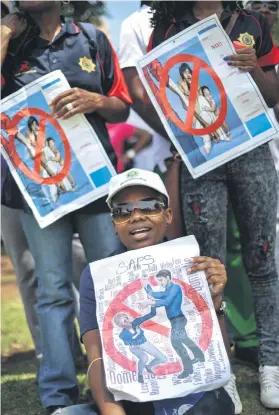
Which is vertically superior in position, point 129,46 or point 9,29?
point 9,29

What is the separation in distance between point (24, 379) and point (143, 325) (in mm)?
1696

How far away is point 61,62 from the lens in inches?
135

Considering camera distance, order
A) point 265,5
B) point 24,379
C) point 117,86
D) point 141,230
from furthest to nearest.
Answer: point 24,379
point 265,5
point 117,86
point 141,230

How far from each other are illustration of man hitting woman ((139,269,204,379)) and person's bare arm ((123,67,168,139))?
3.96 ft

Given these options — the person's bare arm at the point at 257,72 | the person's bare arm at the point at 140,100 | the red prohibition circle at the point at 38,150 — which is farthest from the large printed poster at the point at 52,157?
the person's bare arm at the point at 257,72

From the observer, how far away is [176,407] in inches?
104

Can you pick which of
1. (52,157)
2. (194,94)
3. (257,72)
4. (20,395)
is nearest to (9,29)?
(52,157)

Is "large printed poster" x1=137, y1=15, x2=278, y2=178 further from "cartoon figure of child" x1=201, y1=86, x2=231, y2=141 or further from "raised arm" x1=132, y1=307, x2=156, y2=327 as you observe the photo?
"raised arm" x1=132, y1=307, x2=156, y2=327

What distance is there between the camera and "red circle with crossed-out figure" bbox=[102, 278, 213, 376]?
2.61 m

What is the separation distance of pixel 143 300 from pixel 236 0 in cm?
164

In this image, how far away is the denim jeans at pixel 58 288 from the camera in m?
3.44

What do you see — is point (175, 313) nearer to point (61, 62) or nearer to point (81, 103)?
point (81, 103)

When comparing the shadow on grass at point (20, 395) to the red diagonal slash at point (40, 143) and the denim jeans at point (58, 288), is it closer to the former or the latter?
the denim jeans at point (58, 288)

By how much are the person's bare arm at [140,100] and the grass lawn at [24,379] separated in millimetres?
1312
